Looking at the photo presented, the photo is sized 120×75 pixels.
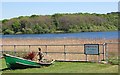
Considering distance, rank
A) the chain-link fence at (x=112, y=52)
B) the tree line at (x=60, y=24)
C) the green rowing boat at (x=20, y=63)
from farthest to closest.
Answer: the tree line at (x=60, y=24) < the chain-link fence at (x=112, y=52) < the green rowing boat at (x=20, y=63)

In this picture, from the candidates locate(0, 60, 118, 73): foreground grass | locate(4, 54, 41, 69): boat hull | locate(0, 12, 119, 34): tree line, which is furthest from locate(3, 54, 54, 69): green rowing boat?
locate(0, 12, 119, 34): tree line

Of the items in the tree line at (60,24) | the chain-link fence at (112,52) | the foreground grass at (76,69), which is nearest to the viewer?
the foreground grass at (76,69)

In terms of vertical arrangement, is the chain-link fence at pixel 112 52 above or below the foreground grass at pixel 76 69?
above

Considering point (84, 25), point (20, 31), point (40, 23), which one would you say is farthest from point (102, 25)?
point (20, 31)

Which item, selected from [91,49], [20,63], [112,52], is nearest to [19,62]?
[20,63]

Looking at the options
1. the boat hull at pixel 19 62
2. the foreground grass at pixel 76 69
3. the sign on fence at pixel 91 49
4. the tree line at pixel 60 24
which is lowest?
the foreground grass at pixel 76 69

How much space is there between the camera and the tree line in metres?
129

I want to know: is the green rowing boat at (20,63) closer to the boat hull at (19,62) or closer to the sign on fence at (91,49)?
the boat hull at (19,62)

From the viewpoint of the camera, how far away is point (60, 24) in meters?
137

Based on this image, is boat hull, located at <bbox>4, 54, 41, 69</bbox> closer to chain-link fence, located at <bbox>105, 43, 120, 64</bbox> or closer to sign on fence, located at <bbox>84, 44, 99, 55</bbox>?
sign on fence, located at <bbox>84, 44, 99, 55</bbox>

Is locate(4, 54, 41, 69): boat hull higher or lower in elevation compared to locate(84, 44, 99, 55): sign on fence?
lower

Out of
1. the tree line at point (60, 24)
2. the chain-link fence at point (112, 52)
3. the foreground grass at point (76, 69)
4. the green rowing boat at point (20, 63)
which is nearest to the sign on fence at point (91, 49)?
the chain-link fence at point (112, 52)

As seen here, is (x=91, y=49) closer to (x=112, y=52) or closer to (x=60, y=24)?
(x=112, y=52)

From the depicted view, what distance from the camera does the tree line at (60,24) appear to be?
12862 cm
